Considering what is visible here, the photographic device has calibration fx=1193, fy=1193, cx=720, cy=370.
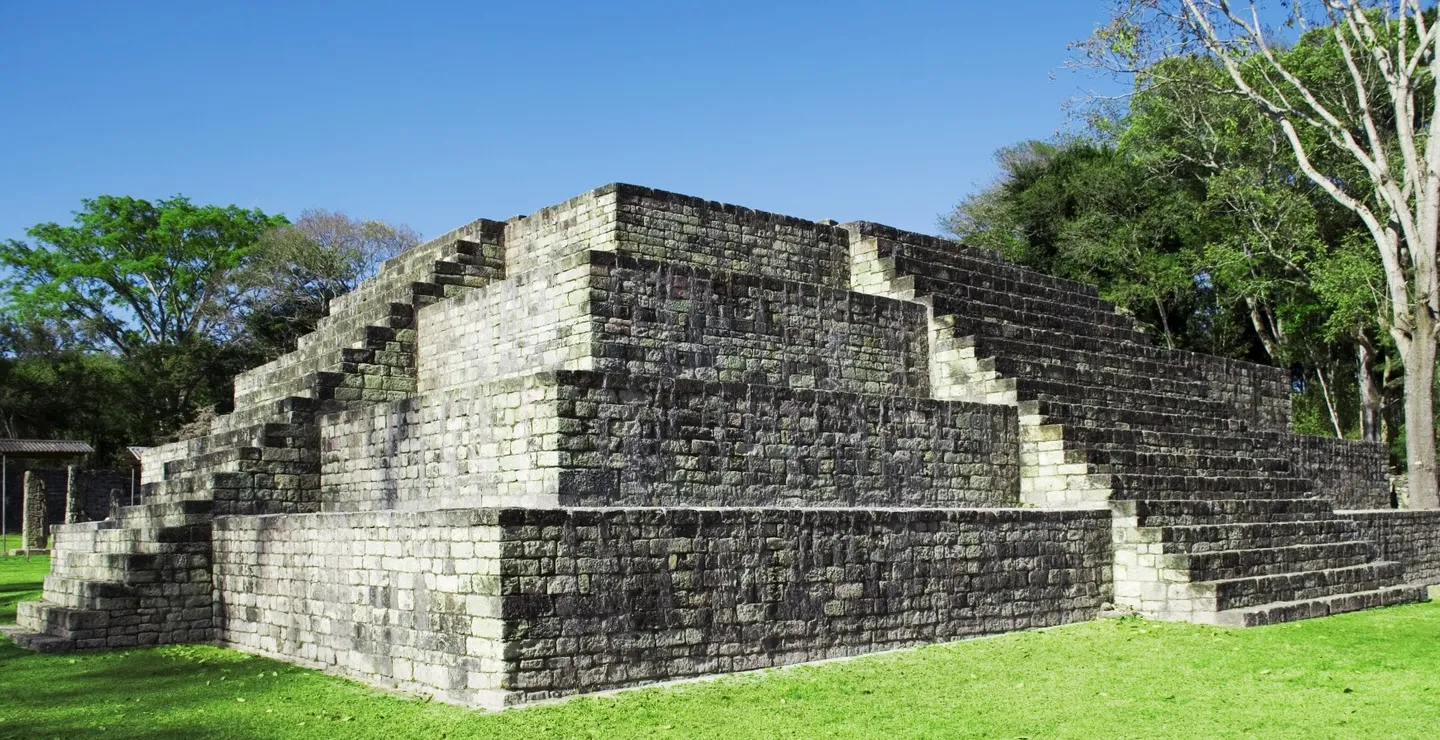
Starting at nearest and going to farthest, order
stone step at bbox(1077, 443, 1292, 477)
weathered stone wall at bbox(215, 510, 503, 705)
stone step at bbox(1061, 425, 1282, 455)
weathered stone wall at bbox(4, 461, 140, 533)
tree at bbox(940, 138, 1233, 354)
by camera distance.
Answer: weathered stone wall at bbox(215, 510, 503, 705) → stone step at bbox(1077, 443, 1292, 477) → stone step at bbox(1061, 425, 1282, 455) → weathered stone wall at bbox(4, 461, 140, 533) → tree at bbox(940, 138, 1233, 354)

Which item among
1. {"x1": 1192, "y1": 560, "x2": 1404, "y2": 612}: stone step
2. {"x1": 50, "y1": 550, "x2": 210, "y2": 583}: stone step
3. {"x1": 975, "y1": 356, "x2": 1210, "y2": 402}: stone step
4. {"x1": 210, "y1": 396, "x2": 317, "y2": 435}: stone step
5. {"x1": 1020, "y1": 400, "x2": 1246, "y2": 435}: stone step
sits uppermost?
{"x1": 975, "y1": 356, "x2": 1210, "y2": 402}: stone step

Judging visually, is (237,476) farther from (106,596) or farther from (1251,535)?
(1251,535)

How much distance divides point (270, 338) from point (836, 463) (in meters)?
27.6

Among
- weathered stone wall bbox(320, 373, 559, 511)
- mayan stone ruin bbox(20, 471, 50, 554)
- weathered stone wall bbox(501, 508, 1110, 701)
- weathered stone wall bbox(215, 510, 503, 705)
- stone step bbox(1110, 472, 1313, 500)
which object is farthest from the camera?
mayan stone ruin bbox(20, 471, 50, 554)

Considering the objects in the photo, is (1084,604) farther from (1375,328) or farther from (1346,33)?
(1375,328)

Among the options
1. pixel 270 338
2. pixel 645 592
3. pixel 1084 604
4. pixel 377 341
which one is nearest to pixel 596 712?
pixel 645 592

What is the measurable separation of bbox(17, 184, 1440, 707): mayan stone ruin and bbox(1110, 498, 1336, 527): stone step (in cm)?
5

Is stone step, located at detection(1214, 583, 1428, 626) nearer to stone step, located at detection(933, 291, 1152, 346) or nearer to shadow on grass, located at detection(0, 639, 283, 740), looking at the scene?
stone step, located at detection(933, 291, 1152, 346)

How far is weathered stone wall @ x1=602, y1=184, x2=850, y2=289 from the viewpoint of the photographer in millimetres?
14031

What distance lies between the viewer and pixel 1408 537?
1622 centimetres

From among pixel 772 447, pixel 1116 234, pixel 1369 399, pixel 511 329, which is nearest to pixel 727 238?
pixel 511 329

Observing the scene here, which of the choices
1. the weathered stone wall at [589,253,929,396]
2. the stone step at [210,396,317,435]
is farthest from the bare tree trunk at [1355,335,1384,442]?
the stone step at [210,396,317,435]

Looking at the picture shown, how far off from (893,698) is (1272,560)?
21.9 ft

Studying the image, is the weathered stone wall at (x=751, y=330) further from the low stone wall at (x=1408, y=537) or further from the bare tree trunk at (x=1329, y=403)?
the bare tree trunk at (x=1329, y=403)
